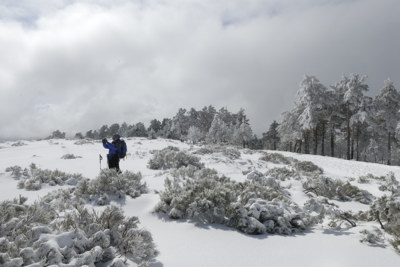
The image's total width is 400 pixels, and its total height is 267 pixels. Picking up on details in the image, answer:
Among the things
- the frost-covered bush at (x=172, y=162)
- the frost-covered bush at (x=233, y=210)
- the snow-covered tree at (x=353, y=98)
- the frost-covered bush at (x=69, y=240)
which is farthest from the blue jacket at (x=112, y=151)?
the snow-covered tree at (x=353, y=98)

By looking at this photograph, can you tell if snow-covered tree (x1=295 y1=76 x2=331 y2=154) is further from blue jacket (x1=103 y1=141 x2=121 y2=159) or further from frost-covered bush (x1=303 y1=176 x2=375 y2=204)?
blue jacket (x1=103 y1=141 x2=121 y2=159)

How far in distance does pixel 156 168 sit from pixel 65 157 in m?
6.25

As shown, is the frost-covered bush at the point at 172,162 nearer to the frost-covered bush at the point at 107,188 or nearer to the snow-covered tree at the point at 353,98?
the frost-covered bush at the point at 107,188

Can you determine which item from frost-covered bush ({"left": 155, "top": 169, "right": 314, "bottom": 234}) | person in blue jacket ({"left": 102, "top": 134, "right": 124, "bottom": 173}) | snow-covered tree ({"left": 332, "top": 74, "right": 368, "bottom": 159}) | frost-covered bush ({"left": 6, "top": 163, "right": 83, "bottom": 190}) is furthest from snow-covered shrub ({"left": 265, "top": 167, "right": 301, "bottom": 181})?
snow-covered tree ({"left": 332, "top": 74, "right": 368, "bottom": 159})

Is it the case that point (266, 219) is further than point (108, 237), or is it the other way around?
point (266, 219)

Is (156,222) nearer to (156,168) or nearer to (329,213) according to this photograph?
(329,213)

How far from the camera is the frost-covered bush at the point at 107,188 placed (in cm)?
619

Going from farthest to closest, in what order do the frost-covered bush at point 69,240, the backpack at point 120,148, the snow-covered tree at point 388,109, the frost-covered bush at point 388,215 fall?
the snow-covered tree at point 388,109 → the backpack at point 120,148 → the frost-covered bush at point 388,215 → the frost-covered bush at point 69,240

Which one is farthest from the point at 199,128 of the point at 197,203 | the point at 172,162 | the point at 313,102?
the point at 197,203

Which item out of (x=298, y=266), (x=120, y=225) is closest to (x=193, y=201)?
(x=120, y=225)

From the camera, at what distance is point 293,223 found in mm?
4898

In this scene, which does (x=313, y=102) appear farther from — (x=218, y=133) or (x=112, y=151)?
(x=218, y=133)

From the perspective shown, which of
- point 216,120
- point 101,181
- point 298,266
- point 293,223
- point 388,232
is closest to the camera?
point 298,266

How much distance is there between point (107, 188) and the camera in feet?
21.4
